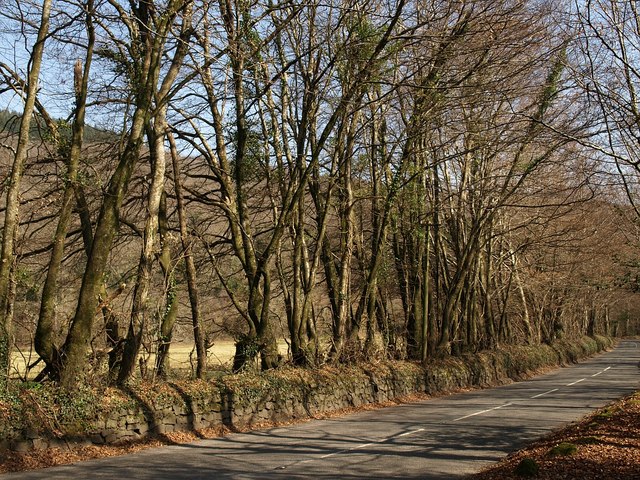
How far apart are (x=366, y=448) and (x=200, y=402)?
Result: 13.2ft

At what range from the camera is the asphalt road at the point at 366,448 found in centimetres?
1026

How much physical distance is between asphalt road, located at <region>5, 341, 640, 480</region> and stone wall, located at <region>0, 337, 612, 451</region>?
2.47 feet

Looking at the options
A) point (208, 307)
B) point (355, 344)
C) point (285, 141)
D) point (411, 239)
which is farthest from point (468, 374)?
point (285, 141)

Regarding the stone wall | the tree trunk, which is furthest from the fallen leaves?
the tree trunk

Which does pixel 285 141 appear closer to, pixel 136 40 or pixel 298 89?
pixel 298 89

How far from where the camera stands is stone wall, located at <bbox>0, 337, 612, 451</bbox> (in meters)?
11.3

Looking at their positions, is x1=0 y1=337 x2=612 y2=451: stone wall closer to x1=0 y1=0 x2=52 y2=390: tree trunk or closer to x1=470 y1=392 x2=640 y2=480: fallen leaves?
x1=0 y1=0 x2=52 y2=390: tree trunk

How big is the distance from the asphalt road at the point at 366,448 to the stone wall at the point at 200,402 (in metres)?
0.75

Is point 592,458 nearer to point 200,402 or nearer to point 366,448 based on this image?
point 366,448

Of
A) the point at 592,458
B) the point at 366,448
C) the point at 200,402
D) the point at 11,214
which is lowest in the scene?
the point at 366,448

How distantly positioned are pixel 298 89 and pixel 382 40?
15.6 ft

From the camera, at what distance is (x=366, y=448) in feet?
41.5

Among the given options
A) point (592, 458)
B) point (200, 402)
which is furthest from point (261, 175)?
point (592, 458)

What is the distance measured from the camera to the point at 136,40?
1457cm
